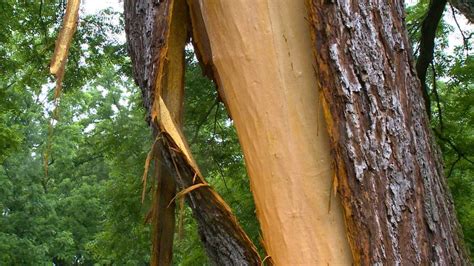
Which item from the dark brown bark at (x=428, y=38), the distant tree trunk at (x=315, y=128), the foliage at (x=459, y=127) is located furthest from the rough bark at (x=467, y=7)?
the foliage at (x=459, y=127)

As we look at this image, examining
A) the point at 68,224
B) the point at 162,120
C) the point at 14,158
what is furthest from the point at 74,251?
the point at 162,120

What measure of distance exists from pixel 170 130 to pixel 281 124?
0.32m

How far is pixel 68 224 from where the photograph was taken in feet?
70.3

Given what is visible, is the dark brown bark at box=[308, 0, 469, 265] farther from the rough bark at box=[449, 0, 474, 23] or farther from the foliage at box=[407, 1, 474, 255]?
the foliage at box=[407, 1, 474, 255]

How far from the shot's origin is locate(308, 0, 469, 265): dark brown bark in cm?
167

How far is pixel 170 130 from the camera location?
1951 mm

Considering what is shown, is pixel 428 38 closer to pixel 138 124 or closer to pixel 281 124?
pixel 281 124

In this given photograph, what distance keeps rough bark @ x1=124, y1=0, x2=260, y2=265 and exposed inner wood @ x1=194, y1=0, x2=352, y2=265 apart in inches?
5.0

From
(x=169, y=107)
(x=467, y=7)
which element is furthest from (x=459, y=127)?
(x=169, y=107)

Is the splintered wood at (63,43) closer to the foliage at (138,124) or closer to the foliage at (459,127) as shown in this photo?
the foliage at (138,124)

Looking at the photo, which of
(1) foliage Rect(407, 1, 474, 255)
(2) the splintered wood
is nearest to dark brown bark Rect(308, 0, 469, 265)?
(2) the splintered wood

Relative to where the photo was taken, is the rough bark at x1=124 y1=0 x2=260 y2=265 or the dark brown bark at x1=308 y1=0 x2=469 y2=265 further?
the rough bark at x1=124 y1=0 x2=260 y2=265

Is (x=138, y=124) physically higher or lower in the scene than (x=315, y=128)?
higher

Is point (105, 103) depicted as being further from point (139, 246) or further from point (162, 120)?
point (162, 120)
